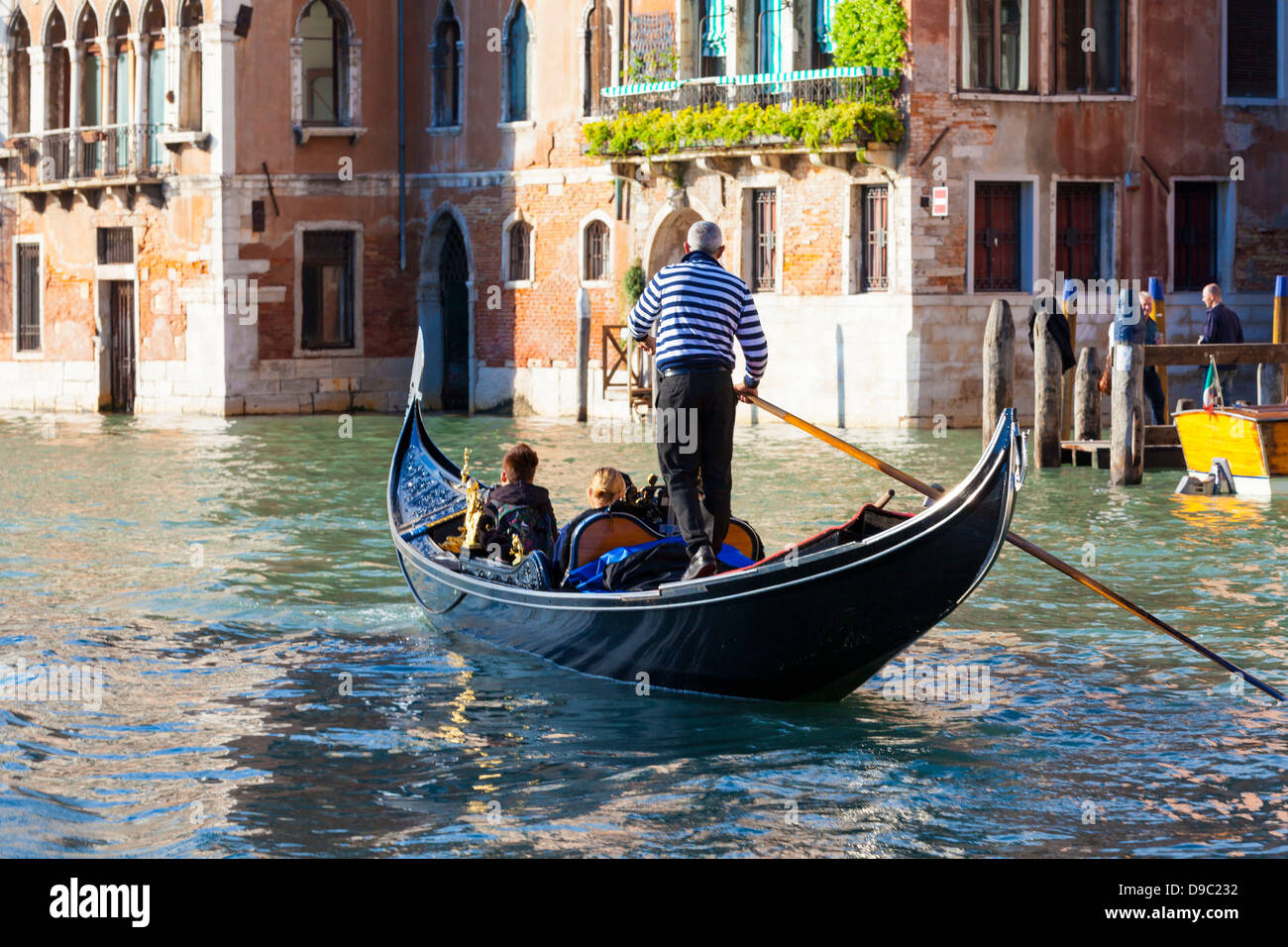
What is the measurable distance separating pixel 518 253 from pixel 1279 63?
769 centimetres

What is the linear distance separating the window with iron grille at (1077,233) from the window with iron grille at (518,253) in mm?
5969

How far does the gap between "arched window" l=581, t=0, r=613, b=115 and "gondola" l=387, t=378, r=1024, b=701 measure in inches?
510

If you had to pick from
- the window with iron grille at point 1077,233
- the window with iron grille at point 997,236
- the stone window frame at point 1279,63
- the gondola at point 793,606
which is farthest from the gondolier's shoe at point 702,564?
the stone window frame at point 1279,63

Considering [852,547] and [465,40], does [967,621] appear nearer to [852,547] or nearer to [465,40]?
[852,547]

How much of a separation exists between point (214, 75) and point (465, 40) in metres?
2.60

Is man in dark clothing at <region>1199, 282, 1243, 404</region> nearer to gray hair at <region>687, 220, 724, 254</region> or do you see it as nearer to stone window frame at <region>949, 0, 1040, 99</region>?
stone window frame at <region>949, 0, 1040, 99</region>

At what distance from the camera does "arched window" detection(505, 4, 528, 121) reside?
21.1 m

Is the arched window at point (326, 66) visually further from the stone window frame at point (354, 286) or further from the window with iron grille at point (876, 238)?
the window with iron grille at point (876, 238)

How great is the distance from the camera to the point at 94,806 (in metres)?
5.37

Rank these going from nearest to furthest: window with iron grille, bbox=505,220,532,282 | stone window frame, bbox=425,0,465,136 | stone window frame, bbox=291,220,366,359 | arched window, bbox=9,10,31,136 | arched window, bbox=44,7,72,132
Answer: window with iron grille, bbox=505,220,532,282 < stone window frame, bbox=291,220,366,359 < stone window frame, bbox=425,0,465,136 < arched window, bbox=44,7,72,132 < arched window, bbox=9,10,31,136

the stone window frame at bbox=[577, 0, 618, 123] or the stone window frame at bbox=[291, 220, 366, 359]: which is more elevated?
the stone window frame at bbox=[577, 0, 618, 123]

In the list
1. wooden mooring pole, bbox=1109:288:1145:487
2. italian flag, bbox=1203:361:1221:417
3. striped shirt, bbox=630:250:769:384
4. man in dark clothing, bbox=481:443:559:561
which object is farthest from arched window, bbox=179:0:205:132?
striped shirt, bbox=630:250:769:384
